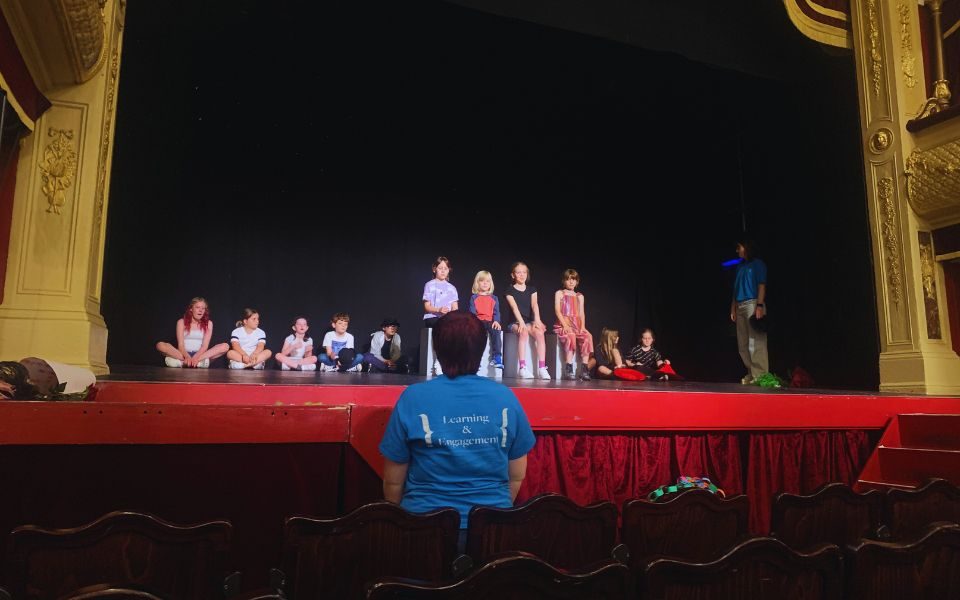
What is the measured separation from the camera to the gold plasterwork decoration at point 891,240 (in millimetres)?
5441

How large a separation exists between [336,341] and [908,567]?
6942 millimetres

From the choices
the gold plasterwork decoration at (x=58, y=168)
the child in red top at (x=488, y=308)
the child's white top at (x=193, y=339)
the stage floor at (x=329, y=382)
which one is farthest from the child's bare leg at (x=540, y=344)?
the gold plasterwork decoration at (x=58, y=168)

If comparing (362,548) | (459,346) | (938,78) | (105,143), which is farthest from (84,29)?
(938,78)

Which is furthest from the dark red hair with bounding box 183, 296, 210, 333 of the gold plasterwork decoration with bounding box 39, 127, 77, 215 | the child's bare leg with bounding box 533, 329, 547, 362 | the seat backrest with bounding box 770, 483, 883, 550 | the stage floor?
the seat backrest with bounding box 770, 483, 883, 550

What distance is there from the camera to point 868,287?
6.71 metres

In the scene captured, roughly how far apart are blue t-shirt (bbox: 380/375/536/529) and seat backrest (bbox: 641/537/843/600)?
0.83 metres

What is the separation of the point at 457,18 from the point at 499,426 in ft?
21.4

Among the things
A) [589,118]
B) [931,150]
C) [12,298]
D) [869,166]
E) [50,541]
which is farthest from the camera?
[589,118]

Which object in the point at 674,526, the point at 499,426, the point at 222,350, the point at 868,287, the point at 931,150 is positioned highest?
the point at 931,150

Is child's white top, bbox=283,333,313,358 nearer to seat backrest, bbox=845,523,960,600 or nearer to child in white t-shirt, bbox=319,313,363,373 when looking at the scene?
child in white t-shirt, bbox=319,313,363,373

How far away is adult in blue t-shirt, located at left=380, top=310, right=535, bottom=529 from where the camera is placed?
6.00 feet

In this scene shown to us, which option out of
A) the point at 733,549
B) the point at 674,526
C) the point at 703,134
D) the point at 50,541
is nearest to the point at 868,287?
the point at 703,134

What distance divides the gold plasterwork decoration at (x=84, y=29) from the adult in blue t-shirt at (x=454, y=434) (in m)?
2.78

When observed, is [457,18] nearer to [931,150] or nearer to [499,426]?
[931,150]
